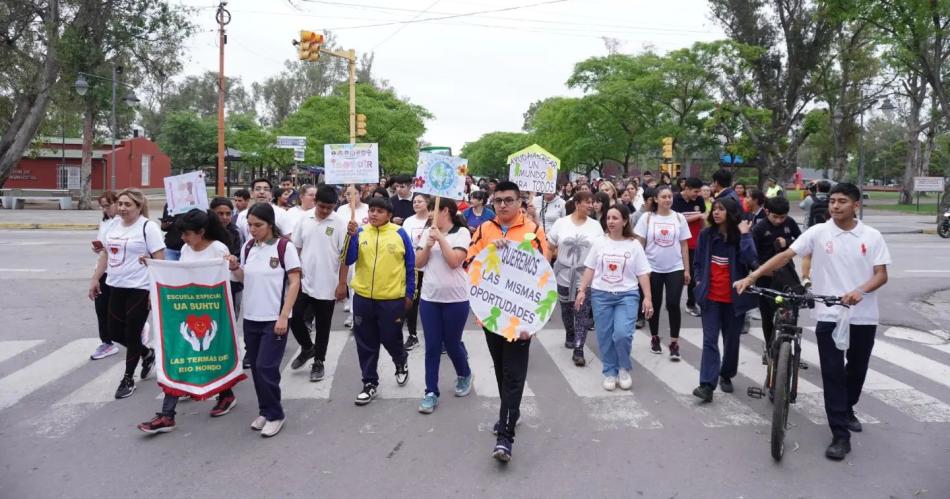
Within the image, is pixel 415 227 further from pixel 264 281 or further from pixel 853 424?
pixel 853 424

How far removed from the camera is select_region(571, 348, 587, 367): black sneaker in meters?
7.07

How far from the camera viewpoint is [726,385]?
20.4 feet

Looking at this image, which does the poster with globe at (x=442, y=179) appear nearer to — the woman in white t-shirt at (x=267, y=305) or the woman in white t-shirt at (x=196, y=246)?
the woman in white t-shirt at (x=267, y=305)

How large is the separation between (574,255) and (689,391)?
203 centimetres

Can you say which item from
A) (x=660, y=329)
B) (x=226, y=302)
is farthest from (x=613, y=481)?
(x=660, y=329)

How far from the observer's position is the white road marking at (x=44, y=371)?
243 inches

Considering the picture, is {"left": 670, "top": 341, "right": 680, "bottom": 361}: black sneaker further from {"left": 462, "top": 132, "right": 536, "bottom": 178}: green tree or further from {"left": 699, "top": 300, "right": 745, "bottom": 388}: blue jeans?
{"left": 462, "top": 132, "right": 536, "bottom": 178}: green tree

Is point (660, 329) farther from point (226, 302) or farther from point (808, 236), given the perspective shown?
point (226, 302)

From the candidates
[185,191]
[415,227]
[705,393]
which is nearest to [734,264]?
[705,393]

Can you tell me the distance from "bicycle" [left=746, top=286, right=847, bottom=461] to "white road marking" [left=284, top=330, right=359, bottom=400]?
346cm

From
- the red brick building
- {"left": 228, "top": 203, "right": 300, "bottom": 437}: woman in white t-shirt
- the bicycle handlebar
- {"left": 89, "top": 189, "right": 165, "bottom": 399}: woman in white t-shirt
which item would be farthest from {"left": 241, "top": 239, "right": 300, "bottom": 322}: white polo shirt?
the red brick building

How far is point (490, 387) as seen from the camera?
20.6 ft

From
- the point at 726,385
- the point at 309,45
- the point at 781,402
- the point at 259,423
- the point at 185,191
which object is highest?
the point at 309,45

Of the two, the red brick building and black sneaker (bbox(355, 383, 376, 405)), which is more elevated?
the red brick building
